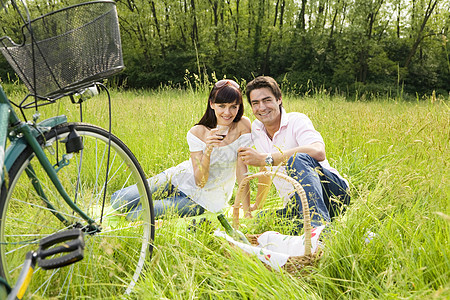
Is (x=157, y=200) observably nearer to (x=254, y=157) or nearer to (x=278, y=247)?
(x=254, y=157)

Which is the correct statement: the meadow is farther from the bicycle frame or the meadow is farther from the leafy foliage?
the leafy foliage

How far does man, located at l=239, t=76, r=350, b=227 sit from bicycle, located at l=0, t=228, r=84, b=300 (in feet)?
4.18

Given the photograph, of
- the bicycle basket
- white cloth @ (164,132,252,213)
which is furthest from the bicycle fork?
white cloth @ (164,132,252,213)

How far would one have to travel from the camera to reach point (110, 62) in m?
1.58

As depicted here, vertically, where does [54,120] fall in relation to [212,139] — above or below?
above

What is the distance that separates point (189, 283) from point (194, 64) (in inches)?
758

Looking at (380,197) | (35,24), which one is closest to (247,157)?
(380,197)

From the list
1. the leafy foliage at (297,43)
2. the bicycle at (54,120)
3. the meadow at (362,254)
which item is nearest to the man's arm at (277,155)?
the meadow at (362,254)

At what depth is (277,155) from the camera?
8.07 feet

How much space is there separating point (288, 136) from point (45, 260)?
79.0 inches

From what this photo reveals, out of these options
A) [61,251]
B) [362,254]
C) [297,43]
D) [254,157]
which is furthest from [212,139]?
[297,43]

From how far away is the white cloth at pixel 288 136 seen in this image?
274 centimetres

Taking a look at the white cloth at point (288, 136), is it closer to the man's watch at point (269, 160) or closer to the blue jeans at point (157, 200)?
the man's watch at point (269, 160)

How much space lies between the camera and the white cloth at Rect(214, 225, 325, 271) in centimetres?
177
